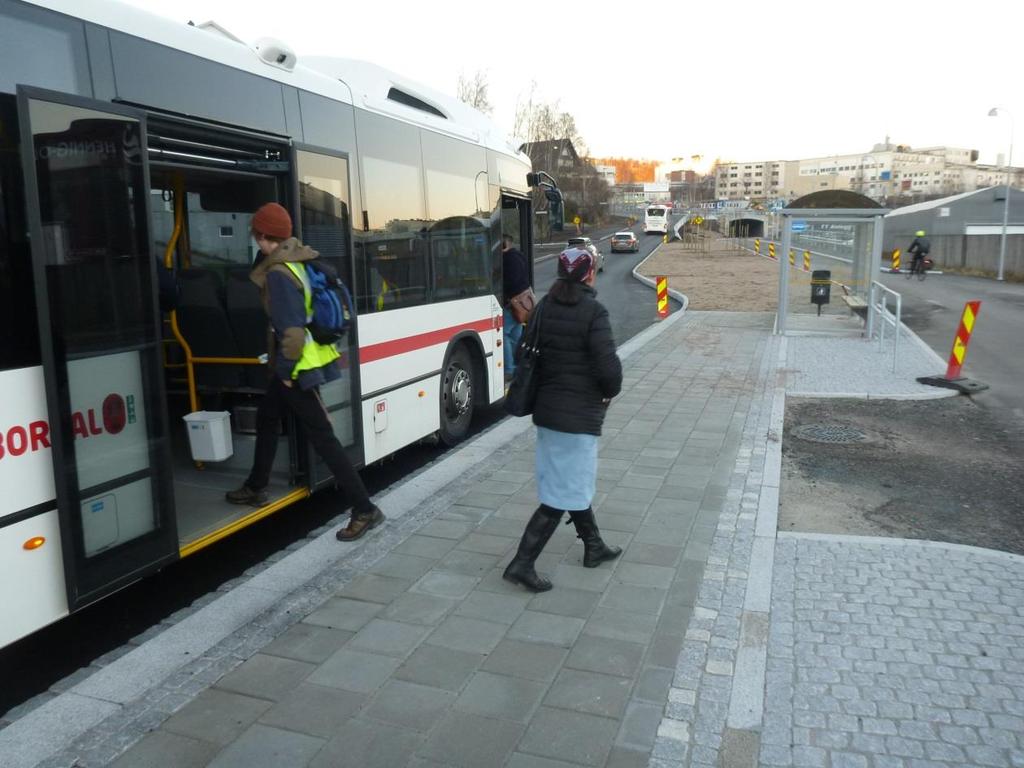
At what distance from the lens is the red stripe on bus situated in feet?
20.1

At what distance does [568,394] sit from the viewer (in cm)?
436

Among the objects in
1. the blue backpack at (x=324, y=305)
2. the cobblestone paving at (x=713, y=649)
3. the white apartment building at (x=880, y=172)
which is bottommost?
the cobblestone paving at (x=713, y=649)

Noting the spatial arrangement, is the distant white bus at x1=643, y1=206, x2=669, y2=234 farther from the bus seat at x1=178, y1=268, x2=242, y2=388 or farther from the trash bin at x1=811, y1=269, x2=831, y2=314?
the bus seat at x1=178, y1=268, x2=242, y2=388

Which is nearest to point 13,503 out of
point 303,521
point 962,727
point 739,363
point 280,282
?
point 280,282

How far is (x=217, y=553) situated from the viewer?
18.1ft

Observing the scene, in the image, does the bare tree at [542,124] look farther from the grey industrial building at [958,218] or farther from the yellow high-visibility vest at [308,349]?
the yellow high-visibility vest at [308,349]

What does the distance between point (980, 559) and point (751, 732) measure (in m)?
2.57

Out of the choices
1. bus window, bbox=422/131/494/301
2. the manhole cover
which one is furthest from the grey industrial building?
bus window, bbox=422/131/494/301

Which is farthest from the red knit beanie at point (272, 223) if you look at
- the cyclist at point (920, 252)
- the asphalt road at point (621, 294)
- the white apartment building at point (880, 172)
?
the white apartment building at point (880, 172)

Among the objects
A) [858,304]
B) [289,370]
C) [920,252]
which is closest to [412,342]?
[289,370]

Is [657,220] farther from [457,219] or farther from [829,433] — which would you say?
[457,219]

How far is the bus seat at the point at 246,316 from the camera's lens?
18.6ft

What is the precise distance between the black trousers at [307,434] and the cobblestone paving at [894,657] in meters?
2.56

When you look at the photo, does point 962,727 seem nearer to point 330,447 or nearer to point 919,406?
point 330,447
